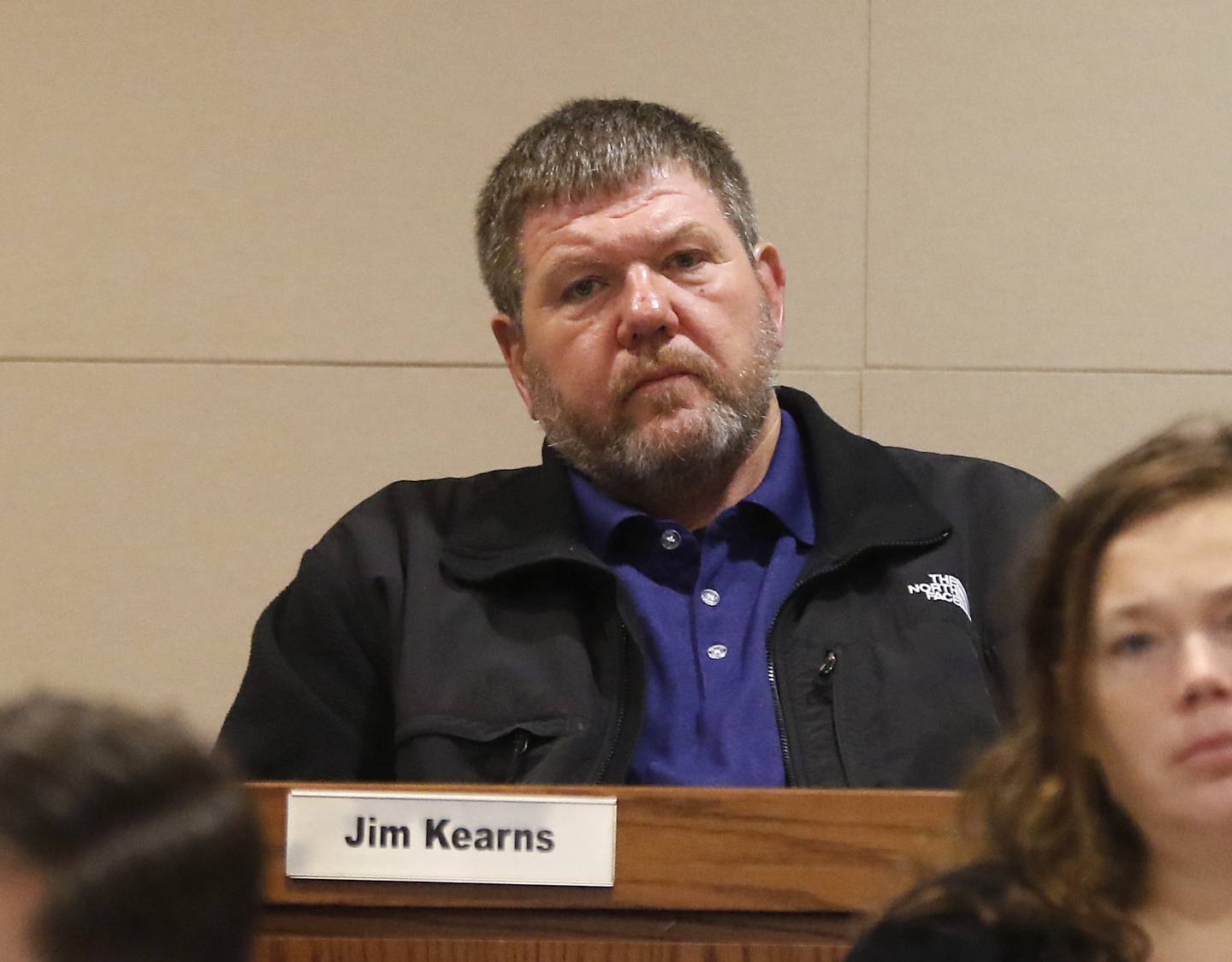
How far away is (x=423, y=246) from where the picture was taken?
2.24 m

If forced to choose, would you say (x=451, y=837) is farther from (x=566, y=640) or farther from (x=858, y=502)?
(x=858, y=502)

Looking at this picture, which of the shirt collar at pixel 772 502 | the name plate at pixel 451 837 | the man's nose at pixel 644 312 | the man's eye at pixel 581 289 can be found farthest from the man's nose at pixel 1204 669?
the man's eye at pixel 581 289

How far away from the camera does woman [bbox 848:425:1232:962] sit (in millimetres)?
839

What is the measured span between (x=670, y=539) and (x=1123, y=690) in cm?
79

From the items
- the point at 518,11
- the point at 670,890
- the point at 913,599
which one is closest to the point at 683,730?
the point at 913,599

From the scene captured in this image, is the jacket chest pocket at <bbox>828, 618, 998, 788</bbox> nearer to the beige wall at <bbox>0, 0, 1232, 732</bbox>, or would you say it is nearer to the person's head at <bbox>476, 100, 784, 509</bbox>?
the person's head at <bbox>476, 100, 784, 509</bbox>

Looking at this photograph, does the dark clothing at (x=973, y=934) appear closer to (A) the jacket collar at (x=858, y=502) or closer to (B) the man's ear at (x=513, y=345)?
(A) the jacket collar at (x=858, y=502)

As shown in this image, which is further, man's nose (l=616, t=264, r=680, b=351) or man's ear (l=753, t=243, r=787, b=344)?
man's ear (l=753, t=243, r=787, b=344)

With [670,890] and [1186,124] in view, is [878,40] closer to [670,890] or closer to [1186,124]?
[1186,124]

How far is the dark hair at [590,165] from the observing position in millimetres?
1706

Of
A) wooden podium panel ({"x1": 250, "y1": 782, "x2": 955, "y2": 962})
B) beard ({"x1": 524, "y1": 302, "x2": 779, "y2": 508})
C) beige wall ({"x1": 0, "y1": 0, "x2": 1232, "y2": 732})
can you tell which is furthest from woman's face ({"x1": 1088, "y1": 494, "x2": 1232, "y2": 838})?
beige wall ({"x1": 0, "y1": 0, "x2": 1232, "y2": 732})

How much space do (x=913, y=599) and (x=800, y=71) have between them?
1.00 meters

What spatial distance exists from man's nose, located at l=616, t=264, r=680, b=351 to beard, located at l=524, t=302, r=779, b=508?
0.02 meters

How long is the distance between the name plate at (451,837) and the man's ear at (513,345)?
0.81 m
